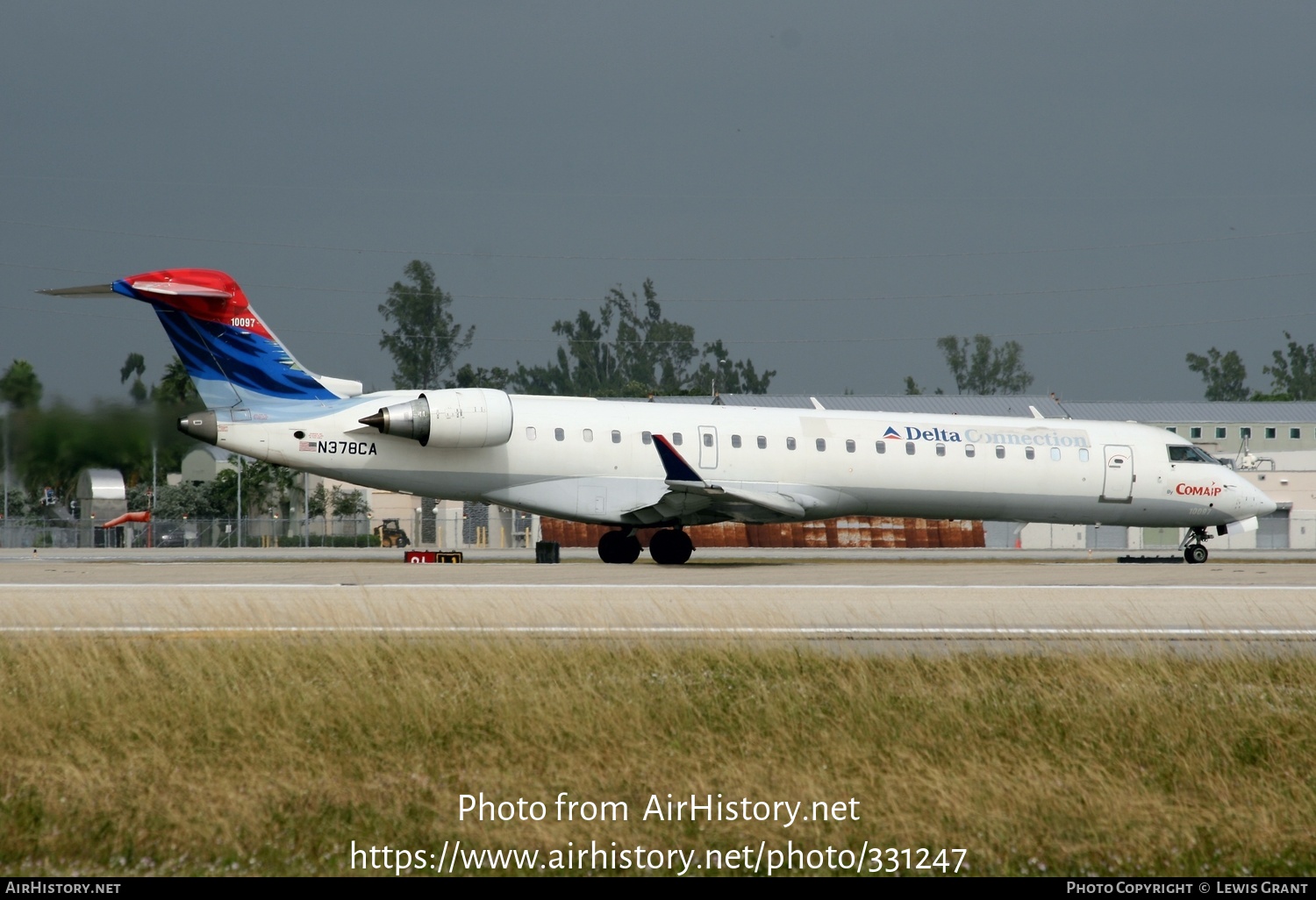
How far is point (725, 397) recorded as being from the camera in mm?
73000

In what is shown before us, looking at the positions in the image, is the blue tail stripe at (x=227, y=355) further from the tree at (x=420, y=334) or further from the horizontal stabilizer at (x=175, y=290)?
the tree at (x=420, y=334)

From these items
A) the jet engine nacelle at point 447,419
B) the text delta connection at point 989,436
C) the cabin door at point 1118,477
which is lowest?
the cabin door at point 1118,477

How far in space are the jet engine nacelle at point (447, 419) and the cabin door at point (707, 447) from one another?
4064mm

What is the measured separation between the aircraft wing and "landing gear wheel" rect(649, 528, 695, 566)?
587mm

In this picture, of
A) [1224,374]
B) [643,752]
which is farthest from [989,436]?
[1224,374]

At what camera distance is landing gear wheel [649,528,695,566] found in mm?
26469

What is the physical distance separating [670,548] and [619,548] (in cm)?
121

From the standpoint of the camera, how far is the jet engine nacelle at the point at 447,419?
24984 mm

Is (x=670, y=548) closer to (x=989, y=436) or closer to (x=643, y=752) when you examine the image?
(x=989, y=436)

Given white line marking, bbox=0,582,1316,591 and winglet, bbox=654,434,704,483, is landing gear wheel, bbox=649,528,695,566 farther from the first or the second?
white line marking, bbox=0,582,1316,591

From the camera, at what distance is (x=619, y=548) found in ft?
88.7

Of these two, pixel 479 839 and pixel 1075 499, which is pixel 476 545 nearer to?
pixel 1075 499

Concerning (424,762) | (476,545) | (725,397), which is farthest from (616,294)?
(424,762)

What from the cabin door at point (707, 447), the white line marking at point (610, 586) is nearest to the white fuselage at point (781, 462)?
the cabin door at point (707, 447)
